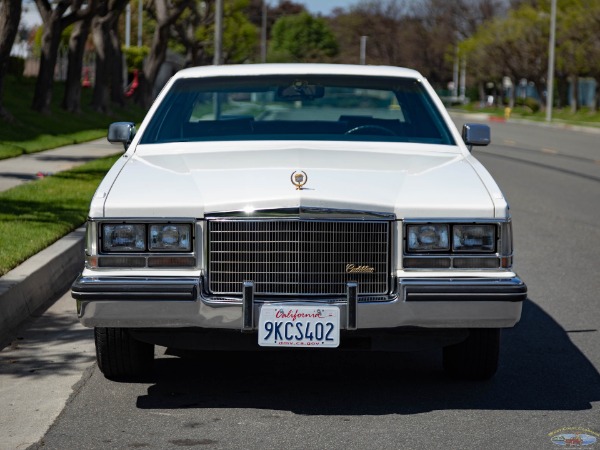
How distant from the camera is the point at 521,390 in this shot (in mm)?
6164

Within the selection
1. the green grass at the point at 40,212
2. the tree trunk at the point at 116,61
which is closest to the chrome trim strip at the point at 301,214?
the green grass at the point at 40,212

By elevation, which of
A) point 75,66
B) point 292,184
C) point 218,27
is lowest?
point 292,184

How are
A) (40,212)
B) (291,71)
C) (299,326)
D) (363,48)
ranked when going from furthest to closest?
(363,48), (40,212), (291,71), (299,326)

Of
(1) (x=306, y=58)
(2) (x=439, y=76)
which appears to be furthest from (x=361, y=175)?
(1) (x=306, y=58)

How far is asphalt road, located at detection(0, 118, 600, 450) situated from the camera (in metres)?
5.29

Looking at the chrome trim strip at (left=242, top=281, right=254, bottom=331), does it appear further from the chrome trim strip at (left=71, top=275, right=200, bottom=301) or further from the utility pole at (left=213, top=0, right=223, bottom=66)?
the utility pole at (left=213, top=0, right=223, bottom=66)

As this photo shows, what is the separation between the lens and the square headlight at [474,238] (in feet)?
18.7

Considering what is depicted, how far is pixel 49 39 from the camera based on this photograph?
98.1 ft

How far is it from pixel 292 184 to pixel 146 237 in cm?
72

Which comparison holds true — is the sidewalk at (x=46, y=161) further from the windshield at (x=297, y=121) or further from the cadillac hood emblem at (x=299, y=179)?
the cadillac hood emblem at (x=299, y=179)

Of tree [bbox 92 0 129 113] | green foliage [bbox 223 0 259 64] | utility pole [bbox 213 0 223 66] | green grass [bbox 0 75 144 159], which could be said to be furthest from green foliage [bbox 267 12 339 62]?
utility pole [bbox 213 0 223 66]

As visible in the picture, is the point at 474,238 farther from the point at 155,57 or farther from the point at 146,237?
the point at 155,57

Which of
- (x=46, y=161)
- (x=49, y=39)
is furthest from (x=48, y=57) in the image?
(x=46, y=161)

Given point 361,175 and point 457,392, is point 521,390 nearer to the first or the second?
point 457,392
